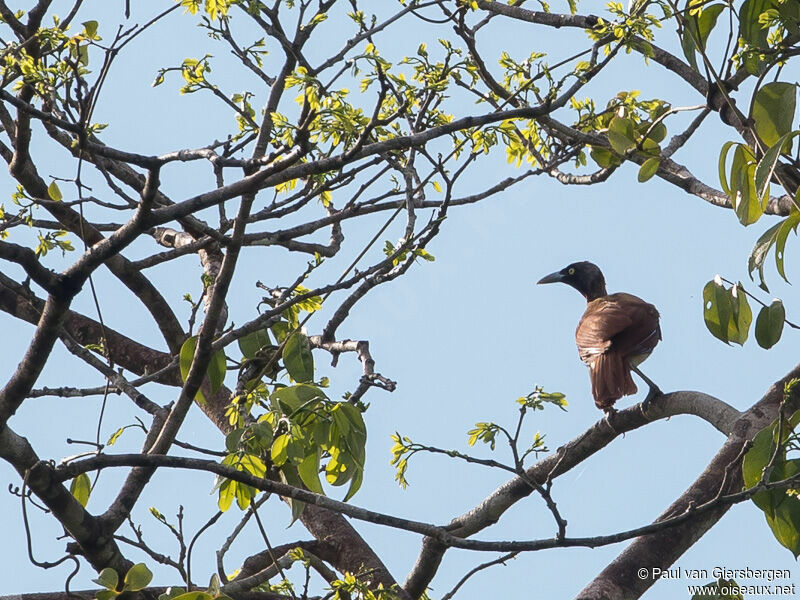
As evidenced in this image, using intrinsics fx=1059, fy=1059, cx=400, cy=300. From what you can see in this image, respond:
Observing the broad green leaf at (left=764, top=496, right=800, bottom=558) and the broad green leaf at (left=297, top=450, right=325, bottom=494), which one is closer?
the broad green leaf at (left=297, top=450, right=325, bottom=494)

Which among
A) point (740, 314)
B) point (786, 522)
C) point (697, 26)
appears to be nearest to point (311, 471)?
point (786, 522)

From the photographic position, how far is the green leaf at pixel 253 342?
4.26 metres

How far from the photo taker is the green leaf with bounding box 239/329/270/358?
14.0ft

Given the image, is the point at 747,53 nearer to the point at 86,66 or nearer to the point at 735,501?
the point at 735,501

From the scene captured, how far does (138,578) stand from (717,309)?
2.32 m

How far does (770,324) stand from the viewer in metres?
3.95

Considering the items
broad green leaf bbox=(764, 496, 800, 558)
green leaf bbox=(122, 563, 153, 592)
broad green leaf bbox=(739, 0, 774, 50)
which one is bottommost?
broad green leaf bbox=(764, 496, 800, 558)

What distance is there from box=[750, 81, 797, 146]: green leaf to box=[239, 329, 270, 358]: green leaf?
206 cm

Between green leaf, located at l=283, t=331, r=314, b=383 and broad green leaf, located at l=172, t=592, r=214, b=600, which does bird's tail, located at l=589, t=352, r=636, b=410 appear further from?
broad green leaf, located at l=172, t=592, r=214, b=600

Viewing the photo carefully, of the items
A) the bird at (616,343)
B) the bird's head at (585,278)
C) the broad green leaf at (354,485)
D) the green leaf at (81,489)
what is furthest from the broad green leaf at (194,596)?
the bird's head at (585,278)

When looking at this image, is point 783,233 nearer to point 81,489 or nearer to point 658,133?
point 658,133

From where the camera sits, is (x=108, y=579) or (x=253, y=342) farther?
(x=253, y=342)

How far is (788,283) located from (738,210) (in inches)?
18.3

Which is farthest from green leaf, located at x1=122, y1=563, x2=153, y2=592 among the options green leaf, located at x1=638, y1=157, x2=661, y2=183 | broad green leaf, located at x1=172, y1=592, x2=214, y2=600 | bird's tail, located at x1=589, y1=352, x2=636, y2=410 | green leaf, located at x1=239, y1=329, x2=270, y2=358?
bird's tail, located at x1=589, y1=352, x2=636, y2=410
